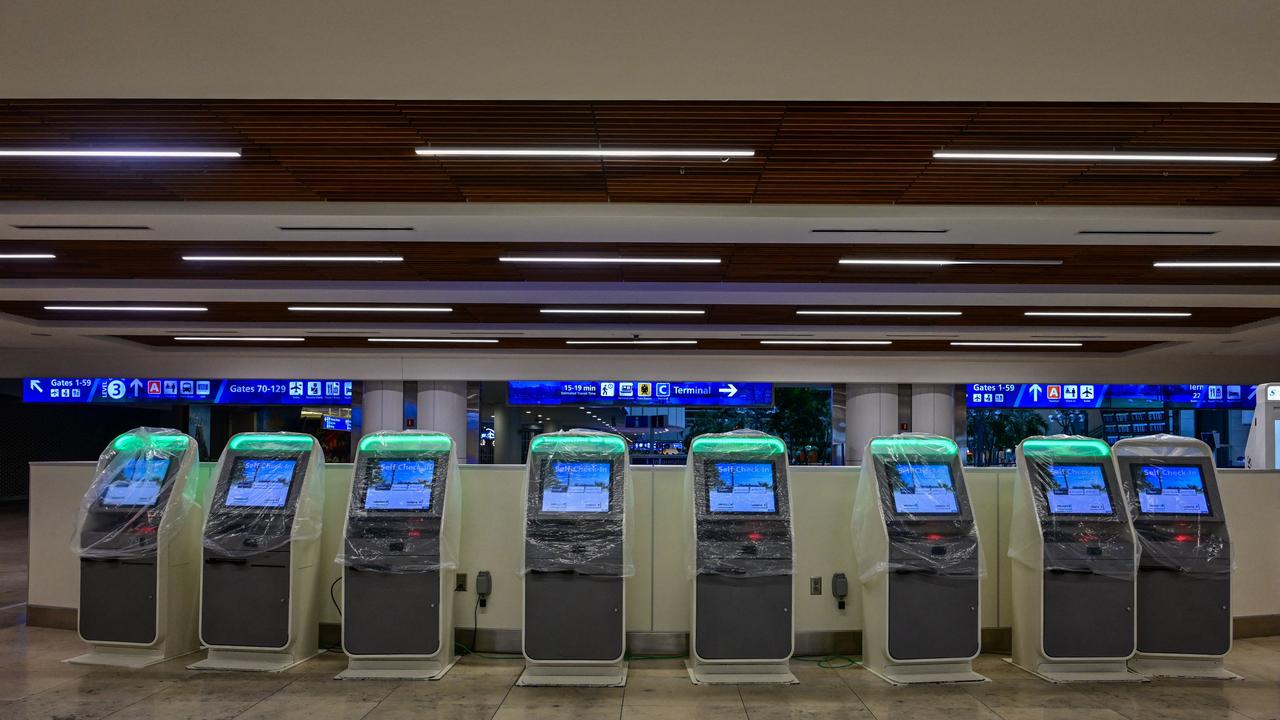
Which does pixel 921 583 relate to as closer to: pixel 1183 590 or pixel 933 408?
pixel 1183 590

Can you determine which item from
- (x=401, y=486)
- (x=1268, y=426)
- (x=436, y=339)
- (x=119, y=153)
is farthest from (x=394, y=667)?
(x=436, y=339)

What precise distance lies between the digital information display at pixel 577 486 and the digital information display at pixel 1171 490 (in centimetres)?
317

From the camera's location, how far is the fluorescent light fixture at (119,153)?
17.8 feet

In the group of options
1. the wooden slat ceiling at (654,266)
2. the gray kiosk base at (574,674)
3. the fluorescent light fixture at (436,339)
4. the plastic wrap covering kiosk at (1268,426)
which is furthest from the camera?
the fluorescent light fixture at (436,339)

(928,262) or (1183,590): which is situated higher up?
(928,262)

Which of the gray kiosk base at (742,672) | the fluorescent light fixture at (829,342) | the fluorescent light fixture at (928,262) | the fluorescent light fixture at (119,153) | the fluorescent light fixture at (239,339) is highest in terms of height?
the fluorescent light fixture at (119,153)

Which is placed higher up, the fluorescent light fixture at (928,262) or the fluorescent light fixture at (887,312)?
the fluorescent light fixture at (928,262)

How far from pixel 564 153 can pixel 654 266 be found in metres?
3.24

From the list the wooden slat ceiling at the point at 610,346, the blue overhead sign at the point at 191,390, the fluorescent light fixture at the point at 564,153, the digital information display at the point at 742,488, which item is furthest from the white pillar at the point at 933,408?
the fluorescent light fixture at the point at 564,153

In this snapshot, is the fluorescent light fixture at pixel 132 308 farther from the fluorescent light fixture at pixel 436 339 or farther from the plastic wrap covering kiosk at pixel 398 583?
the plastic wrap covering kiosk at pixel 398 583

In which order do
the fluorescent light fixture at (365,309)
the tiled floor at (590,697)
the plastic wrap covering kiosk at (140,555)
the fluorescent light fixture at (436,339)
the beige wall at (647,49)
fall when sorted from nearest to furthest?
the beige wall at (647,49), the tiled floor at (590,697), the plastic wrap covering kiosk at (140,555), the fluorescent light fixture at (365,309), the fluorescent light fixture at (436,339)

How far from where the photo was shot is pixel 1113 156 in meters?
5.34

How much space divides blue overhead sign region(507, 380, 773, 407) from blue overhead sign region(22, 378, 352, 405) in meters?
3.05

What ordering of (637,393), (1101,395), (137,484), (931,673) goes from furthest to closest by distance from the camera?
(637,393)
(1101,395)
(137,484)
(931,673)
